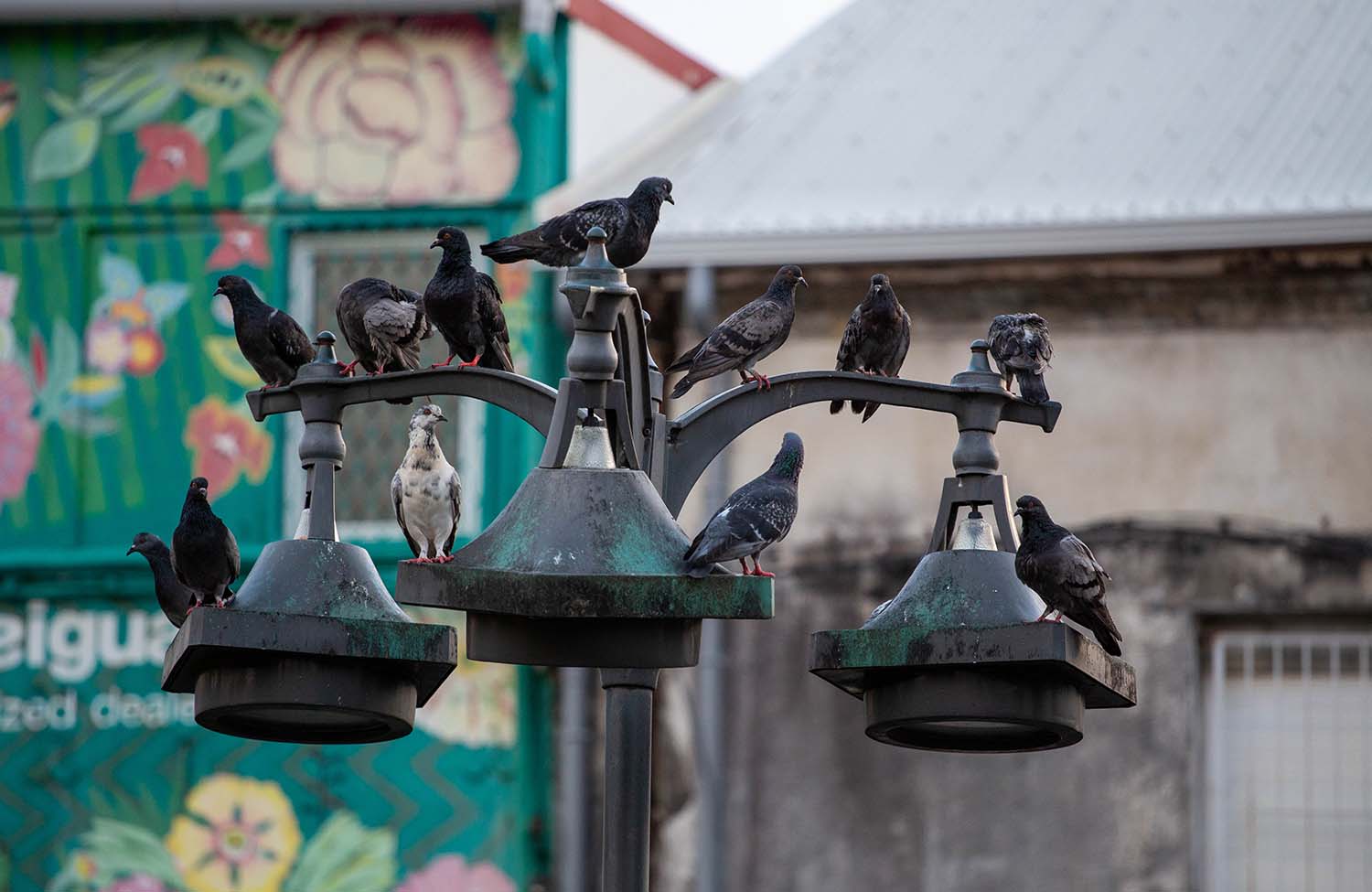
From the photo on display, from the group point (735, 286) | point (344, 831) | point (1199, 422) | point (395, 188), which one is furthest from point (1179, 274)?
point (344, 831)

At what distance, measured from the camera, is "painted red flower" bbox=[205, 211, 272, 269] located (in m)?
11.6

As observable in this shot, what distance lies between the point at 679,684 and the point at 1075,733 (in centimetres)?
603

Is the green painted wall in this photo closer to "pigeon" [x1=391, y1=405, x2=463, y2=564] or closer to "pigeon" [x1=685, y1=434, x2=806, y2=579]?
"pigeon" [x1=391, y1=405, x2=463, y2=564]

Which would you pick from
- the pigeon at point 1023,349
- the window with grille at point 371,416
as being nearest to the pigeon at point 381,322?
the pigeon at point 1023,349

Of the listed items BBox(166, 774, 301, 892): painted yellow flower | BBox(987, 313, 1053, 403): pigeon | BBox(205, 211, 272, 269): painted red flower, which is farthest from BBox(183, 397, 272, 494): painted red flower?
BBox(987, 313, 1053, 403): pigeon

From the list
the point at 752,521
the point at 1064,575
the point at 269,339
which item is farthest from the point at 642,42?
the point at 752,521

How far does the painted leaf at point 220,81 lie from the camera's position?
463 inches

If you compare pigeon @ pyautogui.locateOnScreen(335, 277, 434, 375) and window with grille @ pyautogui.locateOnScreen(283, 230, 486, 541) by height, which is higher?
window with grille @ pyautogui.locateOnScreen(283, 230, 486, 541)

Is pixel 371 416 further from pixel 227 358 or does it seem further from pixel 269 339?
pixel 269 339

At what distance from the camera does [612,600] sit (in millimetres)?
4254

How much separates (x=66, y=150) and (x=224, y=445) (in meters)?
1.74

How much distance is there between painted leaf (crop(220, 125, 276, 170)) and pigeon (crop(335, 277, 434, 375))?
234 inches

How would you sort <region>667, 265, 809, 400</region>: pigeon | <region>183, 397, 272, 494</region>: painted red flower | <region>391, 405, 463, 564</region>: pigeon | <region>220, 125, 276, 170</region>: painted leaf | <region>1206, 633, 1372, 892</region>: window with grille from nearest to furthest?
<region>391, 405, 463, 564</region>: pigeon
<region>667, 265, 809, 400</region>: pigeon
<region>1206, 633, 1372, 892</region>: window with grille
<region>183, 397, 272, 494</region>: painted red flower
<region>220, 125, 276, 170</region>: painted leaf

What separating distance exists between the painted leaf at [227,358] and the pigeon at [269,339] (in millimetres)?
5196
